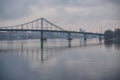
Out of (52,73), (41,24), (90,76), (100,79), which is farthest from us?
(41,24)

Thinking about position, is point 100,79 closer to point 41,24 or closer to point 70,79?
Result: point 70,79

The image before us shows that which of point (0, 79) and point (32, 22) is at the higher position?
point (32, 22)

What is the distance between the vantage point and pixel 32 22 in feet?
251

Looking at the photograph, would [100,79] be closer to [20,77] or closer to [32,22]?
[20,77]

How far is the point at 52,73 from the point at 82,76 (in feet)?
7.35

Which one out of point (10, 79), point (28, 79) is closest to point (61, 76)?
point (28, 79)

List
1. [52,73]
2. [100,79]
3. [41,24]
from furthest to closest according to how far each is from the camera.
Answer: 1. [41,24]
2. [52,73]
3. [100,79]

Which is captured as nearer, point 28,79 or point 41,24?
point 28,79

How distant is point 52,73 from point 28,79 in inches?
91.2

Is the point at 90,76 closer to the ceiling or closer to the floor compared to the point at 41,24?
closer to the floor

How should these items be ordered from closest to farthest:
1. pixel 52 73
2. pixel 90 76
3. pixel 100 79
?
pixel 100 79 < pixel 90 76 < pixel 52 73

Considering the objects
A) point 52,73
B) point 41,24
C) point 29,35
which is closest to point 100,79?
point 52,73

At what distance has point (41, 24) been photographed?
7512cm

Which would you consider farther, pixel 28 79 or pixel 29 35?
pixel 29 35
